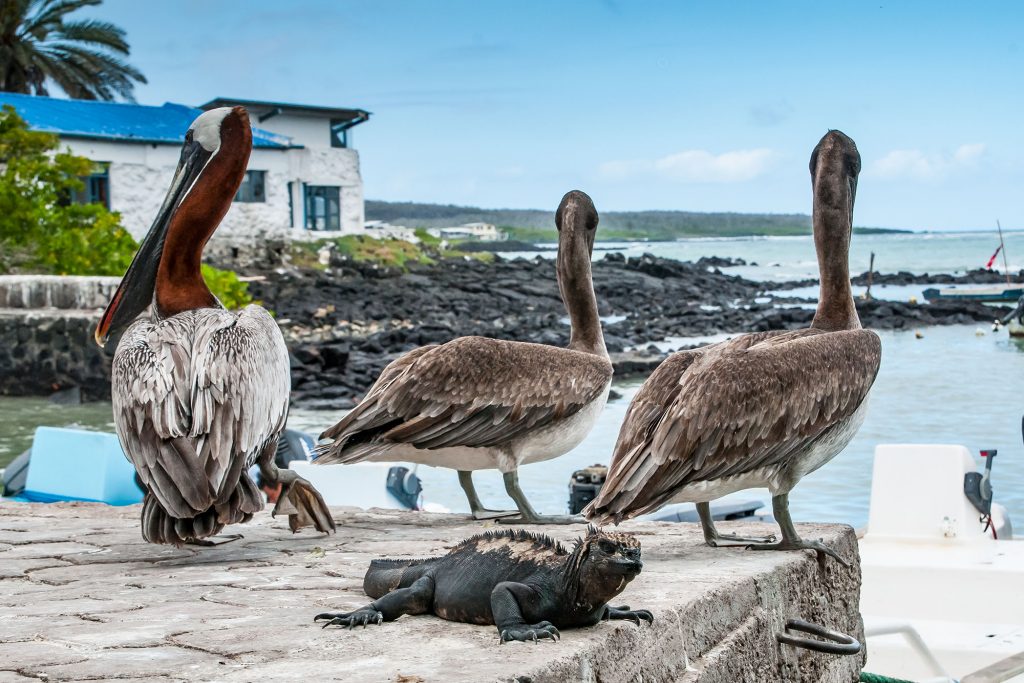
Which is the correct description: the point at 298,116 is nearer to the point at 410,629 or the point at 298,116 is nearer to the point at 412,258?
the point at 412,258

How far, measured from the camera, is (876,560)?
6.74 meters

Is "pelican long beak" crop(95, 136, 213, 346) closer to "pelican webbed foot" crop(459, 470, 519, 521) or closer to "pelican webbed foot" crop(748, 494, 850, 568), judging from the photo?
"pelican webbed foot" crop(459, 470, 519, 521)

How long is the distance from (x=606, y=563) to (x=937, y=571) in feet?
14.0

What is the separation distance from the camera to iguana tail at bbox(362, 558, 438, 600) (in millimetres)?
3506

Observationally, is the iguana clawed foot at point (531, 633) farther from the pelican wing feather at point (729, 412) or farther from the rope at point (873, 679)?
the rope at point (873, 679)

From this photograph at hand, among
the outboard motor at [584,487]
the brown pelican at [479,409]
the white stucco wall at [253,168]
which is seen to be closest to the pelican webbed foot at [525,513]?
the brown pelican at [479,409]

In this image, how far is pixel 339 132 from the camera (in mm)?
47062

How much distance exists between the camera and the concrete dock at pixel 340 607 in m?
2.94

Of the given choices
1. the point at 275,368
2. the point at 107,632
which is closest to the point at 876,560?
the point at 275,368

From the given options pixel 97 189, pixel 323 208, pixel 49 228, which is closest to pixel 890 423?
pixel 49 228

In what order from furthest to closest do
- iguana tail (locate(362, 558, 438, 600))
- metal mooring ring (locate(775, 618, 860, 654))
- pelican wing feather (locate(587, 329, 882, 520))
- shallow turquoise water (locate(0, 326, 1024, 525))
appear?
shallow turquoise water (locate(0, 326, 1024, 525))
metal mooring ring (locate(775, 618, 860, 654))
pelican wing feather (locate(587, 329, 882, 520))
iguana tail (locate(362, 558, 438, 600))

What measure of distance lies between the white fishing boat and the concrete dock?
1.45 metres

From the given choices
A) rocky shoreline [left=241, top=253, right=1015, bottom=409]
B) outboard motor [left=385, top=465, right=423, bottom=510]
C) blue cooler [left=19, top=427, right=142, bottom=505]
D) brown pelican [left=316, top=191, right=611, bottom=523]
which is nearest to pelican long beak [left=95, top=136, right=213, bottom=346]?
brown pelican [left=316, top=191, right=611, bottom=523]

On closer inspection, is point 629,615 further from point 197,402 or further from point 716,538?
point 197,402
